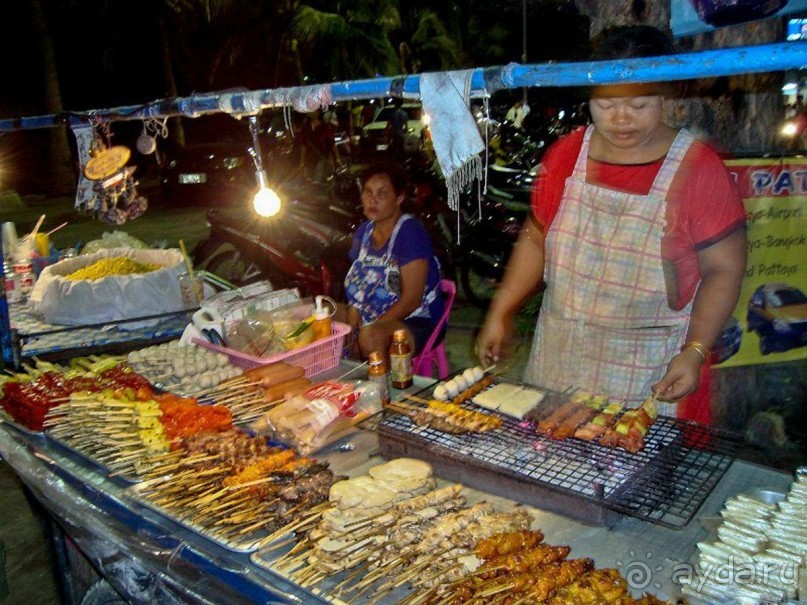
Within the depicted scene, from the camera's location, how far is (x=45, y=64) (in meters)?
18.8

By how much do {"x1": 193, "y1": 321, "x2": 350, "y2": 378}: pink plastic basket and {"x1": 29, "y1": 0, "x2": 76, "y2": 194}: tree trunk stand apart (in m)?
18.0

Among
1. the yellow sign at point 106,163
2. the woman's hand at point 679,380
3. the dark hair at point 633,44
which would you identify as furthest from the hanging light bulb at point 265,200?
the woman's hand at point 679,380

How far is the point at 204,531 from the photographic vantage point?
237cm

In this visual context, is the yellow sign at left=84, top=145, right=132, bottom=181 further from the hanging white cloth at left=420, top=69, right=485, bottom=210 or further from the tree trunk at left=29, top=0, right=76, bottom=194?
the tree trunk at left=29, top=0, right=76, bottom=194

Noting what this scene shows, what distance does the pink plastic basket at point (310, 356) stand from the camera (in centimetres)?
369

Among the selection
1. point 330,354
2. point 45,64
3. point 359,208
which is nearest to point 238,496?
point 330,354

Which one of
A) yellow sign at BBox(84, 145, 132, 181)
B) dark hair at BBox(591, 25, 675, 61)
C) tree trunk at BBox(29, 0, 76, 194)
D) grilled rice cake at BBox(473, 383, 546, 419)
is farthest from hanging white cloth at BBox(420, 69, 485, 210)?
tree trunk at BBox(29, 0, 76, 194)

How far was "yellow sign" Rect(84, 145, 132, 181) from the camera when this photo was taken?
4.49 meters

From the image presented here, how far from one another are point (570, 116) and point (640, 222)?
11313mm

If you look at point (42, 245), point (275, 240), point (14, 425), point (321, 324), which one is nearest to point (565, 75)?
point (321, 324)

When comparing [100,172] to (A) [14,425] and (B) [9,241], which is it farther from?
(B) [9,241]

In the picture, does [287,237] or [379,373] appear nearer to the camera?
[379,373]

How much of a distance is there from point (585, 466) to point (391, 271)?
2604mm

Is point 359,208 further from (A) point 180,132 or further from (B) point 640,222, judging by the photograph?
(A) point 180,132
